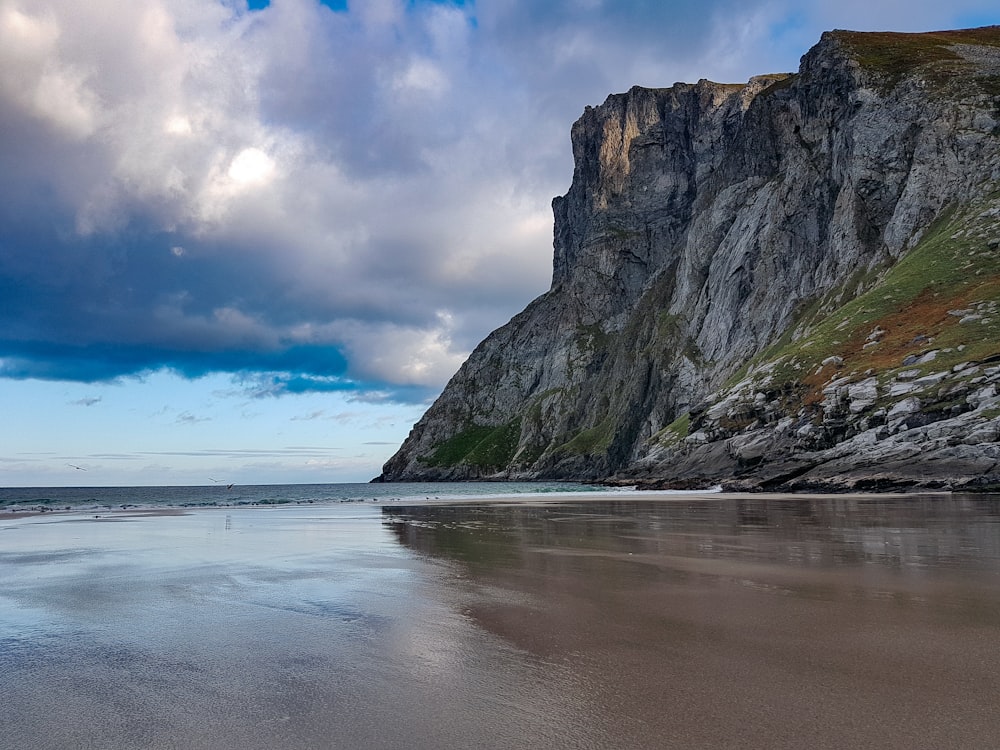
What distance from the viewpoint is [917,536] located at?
1666 centimetres

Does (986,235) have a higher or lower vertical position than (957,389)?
higher

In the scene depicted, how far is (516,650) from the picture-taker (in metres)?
6.98

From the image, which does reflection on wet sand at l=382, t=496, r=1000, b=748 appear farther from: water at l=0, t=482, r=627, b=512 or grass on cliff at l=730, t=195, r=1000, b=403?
water at l=0, t=482, r=627, b=512

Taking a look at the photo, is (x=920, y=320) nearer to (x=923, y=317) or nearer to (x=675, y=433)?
(x=923, y=317)

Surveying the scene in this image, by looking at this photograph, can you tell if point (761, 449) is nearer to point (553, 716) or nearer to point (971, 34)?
point (553, 716)

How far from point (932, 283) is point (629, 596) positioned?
2654 inches

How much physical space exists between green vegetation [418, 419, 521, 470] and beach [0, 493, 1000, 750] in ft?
531

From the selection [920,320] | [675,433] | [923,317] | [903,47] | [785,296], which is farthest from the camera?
[903,47]

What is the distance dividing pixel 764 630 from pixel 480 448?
177 metres

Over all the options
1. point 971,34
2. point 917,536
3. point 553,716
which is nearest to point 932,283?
point 917,536

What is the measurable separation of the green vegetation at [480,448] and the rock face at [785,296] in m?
0.68

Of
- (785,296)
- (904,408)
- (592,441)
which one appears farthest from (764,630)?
(592,441)

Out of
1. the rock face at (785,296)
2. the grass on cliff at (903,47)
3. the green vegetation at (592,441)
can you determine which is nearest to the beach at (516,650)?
the rock face at (785,296)

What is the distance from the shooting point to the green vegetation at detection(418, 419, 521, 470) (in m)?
177
